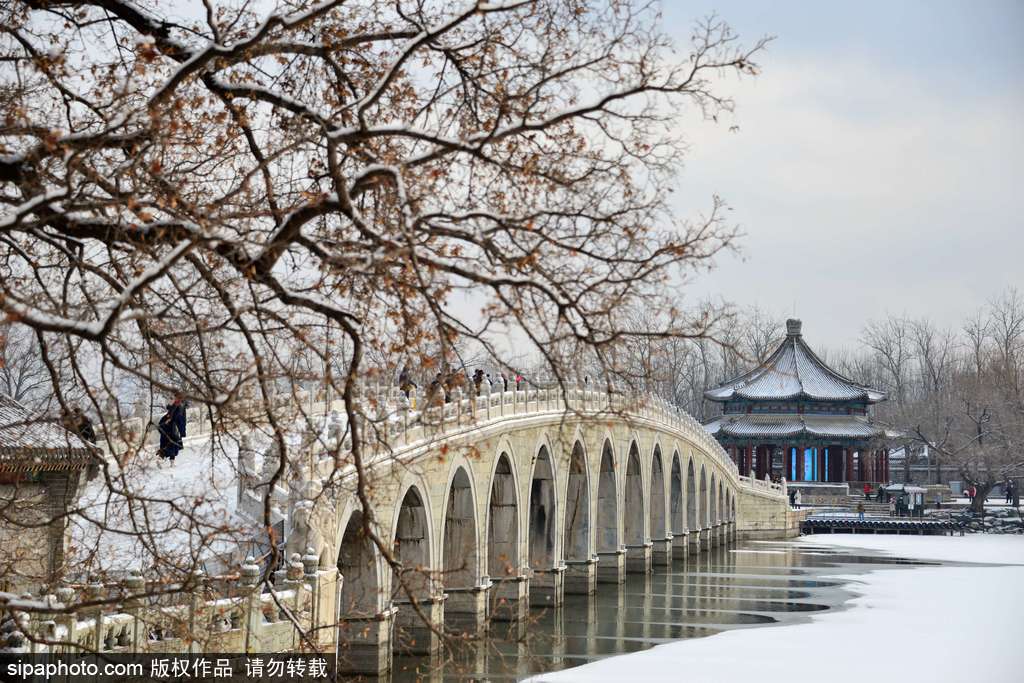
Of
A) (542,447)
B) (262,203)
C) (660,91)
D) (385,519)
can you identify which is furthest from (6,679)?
(542,447)

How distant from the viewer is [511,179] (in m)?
8.96

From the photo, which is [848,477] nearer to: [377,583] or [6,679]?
[377,583]

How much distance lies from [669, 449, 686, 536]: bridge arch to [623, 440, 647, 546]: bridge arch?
6.15 m

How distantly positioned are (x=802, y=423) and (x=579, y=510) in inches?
1494

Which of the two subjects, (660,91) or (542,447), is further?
(542,447)

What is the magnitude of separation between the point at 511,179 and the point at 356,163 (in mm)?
1087

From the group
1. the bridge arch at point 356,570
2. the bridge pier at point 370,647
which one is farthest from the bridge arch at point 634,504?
the bridge pier at point 370,647

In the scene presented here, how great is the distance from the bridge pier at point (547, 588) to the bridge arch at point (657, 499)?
1376 centimetres

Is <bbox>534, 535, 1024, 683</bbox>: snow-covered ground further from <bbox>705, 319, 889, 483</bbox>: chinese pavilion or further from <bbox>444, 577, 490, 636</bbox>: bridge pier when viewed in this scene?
<bbox>705, 319, 889, 483</bbox>: chinese pavilion

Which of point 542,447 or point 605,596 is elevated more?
point 542,447

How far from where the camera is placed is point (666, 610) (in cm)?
3297

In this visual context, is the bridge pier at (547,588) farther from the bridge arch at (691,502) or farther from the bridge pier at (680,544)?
the bridge arch at (691,502)

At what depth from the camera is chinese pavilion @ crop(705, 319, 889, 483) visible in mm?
71125

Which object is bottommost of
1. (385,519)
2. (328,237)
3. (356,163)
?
(385,519)
